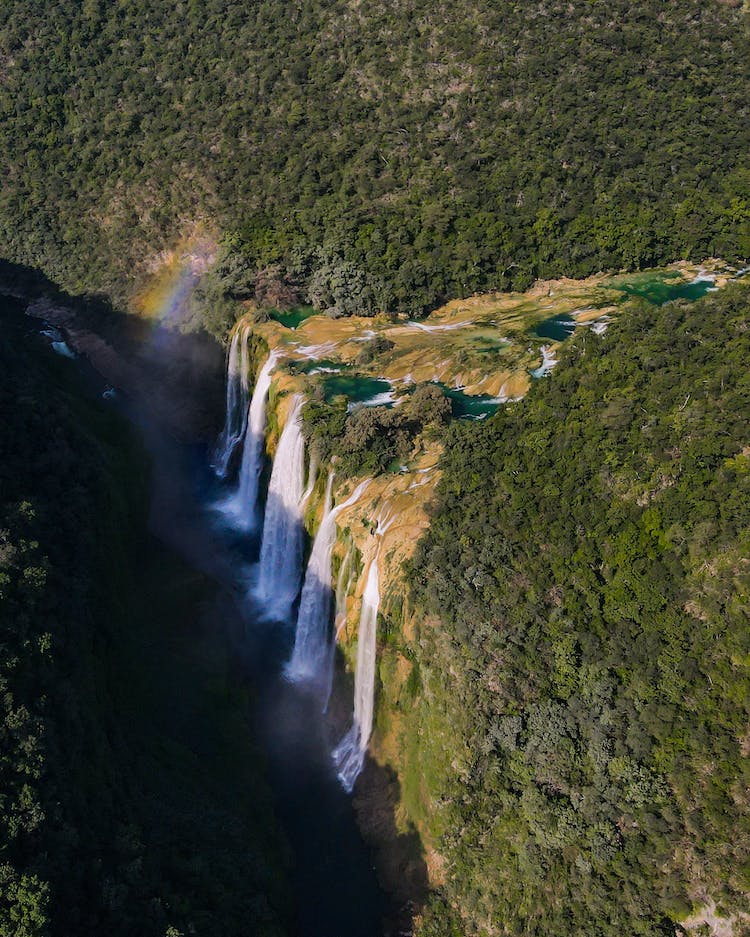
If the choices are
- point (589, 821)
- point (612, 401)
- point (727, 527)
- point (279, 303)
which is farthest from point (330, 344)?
point (589, 821)

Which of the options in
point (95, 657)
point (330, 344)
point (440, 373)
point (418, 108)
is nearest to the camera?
point (95, 657)

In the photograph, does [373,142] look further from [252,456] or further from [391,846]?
[391,846]

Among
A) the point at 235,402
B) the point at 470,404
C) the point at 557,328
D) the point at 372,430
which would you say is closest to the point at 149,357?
Result: the point at 235,402

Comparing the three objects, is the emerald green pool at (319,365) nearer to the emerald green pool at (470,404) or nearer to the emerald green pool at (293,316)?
the emerald green pool at (293,316)

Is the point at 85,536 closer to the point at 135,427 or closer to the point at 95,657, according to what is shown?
the point at 95,657

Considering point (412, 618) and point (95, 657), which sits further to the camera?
point (412, 618)
